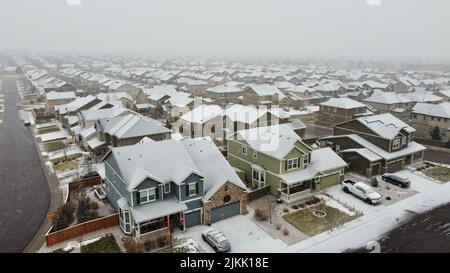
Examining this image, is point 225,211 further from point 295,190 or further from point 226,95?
point 226,95

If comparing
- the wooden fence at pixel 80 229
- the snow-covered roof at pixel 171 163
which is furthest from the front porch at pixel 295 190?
the wooden fence at pixel 80 229

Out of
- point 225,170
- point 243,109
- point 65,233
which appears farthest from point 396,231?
point 243,109

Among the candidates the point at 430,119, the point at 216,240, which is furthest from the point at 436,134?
the point at 216,240

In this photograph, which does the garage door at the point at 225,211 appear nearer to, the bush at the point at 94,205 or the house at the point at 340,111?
the bush at the point at 94,205

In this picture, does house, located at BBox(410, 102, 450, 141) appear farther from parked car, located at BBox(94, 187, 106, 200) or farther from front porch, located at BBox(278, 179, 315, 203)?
parked car, located at BBox(94, 187, 106, 200)
